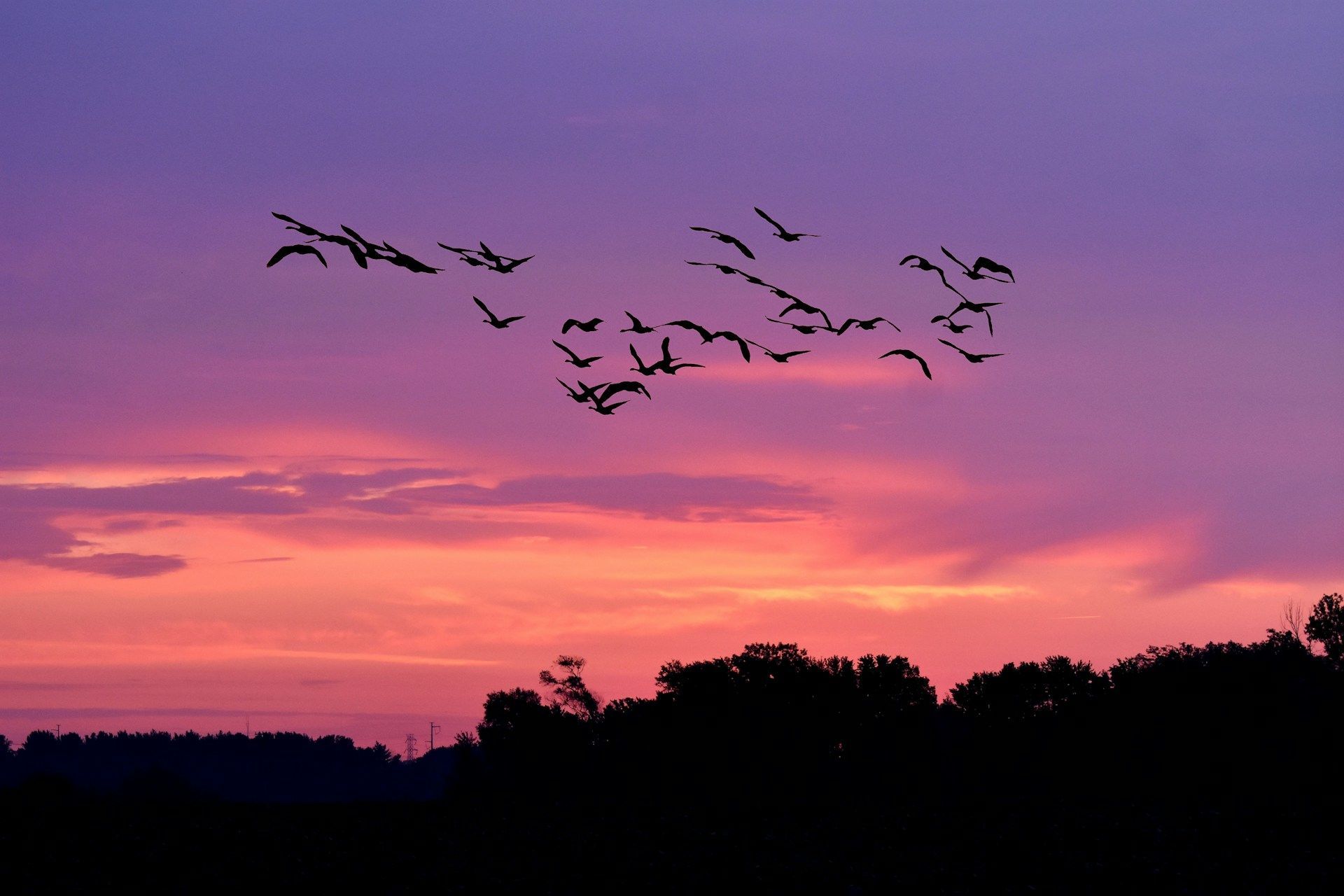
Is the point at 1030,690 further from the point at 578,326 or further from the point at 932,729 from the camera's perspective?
the point at 578,326

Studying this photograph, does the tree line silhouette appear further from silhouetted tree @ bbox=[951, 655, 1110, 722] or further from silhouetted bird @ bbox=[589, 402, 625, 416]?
silhouetted bird @ bbox=[589, 402, 625, 416]

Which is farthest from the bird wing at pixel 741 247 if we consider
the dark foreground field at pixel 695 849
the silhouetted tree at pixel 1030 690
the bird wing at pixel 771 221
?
the silhouetted tree at pixel 1030 690

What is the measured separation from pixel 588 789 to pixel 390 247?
81477mm

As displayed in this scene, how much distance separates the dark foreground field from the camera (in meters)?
42.1

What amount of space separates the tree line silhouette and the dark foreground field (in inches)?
800

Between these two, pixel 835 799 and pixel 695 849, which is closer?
pixel 695 849

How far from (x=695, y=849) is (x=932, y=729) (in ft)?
148

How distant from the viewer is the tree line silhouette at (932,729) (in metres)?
73.7

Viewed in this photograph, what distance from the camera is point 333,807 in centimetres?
5862

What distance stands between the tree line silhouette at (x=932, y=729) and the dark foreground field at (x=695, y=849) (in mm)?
20327

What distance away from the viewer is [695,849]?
47500 mm

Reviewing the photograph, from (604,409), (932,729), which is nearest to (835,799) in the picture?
(932,729)

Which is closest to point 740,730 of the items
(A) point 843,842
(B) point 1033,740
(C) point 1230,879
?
(B) point 1033,740

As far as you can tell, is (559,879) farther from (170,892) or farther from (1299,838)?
(1299,838)
